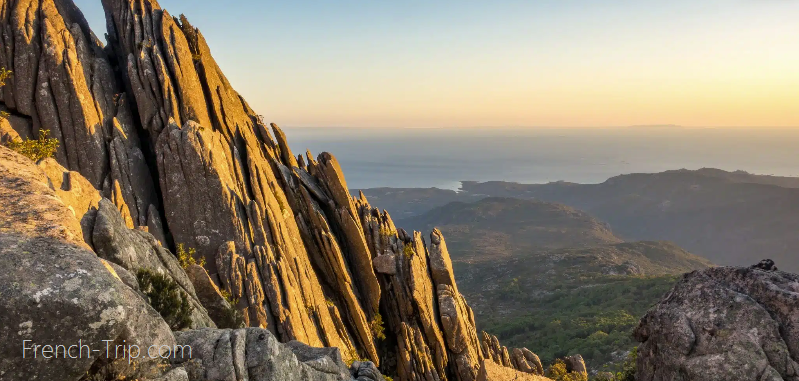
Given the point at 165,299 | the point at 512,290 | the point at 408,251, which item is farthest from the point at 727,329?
the point at 512,290

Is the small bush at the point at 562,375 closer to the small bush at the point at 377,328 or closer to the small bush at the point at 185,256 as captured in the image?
the small bush at the point at 377,328

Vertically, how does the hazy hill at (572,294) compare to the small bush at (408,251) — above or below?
below

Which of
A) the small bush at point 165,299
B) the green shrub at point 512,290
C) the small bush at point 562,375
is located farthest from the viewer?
the green shrub at point 512,290

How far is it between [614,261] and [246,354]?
177905mm

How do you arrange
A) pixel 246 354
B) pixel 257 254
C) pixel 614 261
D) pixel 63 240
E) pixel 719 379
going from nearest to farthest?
pixel 63 240 → pixel 246 354 → pixel 719 379 → pixel 257 254 → pixel 614 261

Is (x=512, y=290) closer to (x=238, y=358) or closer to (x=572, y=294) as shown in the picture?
(x=572, y=294)

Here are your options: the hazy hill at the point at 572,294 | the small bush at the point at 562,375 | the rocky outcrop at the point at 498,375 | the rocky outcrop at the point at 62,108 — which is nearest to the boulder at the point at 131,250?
the rocky outcrop at the point at 62,108

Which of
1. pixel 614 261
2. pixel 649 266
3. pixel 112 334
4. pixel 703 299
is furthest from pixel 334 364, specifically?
pixel 649 266

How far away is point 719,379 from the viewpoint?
50.9 feet

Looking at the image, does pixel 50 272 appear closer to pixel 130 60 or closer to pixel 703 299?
pixel 703 299

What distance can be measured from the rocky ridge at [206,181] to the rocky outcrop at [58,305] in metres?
10.8

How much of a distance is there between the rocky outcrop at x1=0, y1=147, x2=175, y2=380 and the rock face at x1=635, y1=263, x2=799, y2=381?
20.3 metres

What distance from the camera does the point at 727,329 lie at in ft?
53.5

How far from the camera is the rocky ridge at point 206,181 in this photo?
2812 cm
